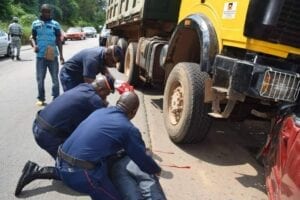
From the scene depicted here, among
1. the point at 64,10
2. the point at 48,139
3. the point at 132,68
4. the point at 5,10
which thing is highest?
the point at 48,139

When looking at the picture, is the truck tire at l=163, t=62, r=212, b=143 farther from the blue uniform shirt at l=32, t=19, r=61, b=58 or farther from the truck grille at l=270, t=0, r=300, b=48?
the blue uniform shirt at l=32, t=19, r=61, b=58

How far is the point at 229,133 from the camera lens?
22.9 ft

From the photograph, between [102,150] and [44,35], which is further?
[44,35]

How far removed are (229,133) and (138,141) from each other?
363 centimetres

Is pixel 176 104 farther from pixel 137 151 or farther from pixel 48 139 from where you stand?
pixel 137 151

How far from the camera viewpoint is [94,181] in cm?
360

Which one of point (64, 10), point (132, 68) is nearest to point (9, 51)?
point (132, 68)

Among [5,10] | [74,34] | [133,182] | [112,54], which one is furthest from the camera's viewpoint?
[74,34]

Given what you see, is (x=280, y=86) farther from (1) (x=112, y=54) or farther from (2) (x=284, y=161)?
(1) (x=112, y=54)

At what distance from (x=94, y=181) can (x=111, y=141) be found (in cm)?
34

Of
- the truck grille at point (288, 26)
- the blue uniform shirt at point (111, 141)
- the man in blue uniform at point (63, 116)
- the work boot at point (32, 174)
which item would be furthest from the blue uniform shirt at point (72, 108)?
the truck grille at point (288, 26)

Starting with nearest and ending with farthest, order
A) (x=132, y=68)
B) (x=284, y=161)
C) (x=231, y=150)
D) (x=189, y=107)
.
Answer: (x=284, y=161) → (x=189, y=107) → (x=231, y=150) → (x=132, y=68)

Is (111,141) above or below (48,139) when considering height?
above

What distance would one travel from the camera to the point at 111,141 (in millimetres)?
3584
